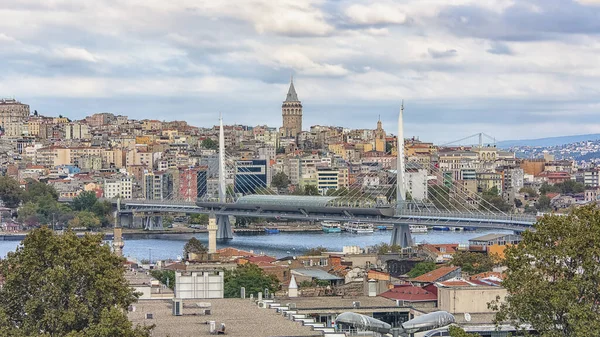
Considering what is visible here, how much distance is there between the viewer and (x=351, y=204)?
208 feet

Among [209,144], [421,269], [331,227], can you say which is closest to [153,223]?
[331,227]

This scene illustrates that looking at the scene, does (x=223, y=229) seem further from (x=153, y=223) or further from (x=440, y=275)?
(x=440, y=275)

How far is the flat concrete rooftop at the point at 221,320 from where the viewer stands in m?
15.7

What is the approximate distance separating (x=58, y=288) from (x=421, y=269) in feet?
58.1

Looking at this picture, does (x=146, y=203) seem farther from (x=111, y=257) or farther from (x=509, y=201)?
(x=111, y=257)

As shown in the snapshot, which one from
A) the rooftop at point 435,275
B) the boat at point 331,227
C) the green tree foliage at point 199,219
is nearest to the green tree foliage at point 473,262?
the rooftop at point 435,275

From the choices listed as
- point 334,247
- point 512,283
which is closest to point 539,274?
point 512,283

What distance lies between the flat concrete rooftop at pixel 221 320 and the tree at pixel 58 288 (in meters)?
0.82

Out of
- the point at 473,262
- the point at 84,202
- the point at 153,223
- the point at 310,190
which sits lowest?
the point at 473,262

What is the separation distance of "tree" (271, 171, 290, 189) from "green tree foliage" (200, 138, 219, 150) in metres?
18.5

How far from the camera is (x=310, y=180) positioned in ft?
310

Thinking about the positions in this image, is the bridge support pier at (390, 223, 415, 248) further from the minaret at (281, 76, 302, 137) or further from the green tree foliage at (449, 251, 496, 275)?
the minaret at (281, 76, 302, 137)

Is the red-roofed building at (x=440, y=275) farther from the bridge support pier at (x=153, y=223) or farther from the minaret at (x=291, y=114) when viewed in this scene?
the minaret at (x=291, y=114)

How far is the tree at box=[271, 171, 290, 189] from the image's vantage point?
9406 cm
